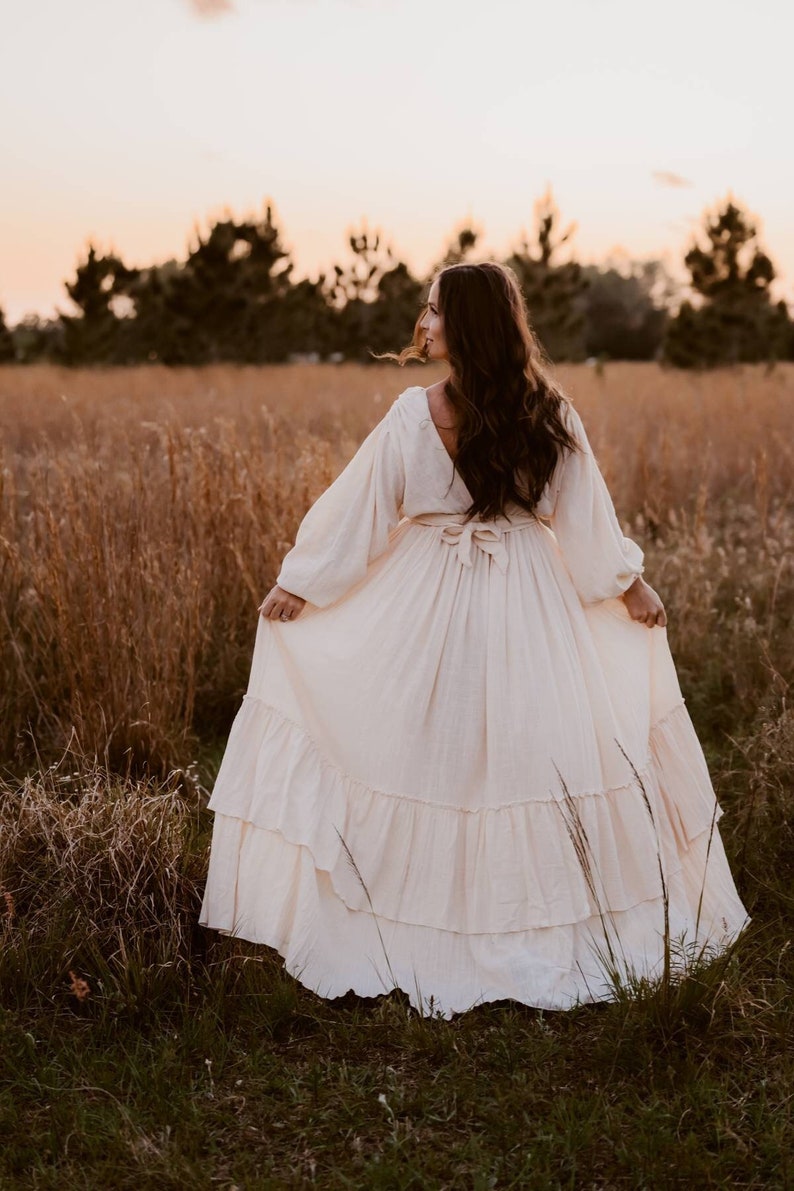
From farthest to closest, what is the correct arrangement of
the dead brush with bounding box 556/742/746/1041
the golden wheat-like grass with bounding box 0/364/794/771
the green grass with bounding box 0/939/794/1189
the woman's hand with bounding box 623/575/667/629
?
the golden wheat-like grass with bounding box 0/364/794/771
the woman's hand with bounding box 623/575/667/629
the dead brush with bounding box 556/742/746/1041
the green grass with bounding box 0/939/794/1189

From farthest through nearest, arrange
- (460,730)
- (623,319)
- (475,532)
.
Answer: (623,319) → (475,532) → (460,730)

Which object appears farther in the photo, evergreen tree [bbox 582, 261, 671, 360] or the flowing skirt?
evergreen tree [bbox 582, 261, 671, 360]

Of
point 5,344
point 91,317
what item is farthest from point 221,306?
point 5,344

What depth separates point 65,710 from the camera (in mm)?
3869

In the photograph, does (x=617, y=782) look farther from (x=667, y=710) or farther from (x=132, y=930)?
(x=132, y=930)

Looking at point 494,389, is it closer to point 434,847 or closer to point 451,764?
point 451,764

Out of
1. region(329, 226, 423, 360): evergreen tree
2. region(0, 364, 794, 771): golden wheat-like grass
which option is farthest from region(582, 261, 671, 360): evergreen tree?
region(0, 364, 794, 771): golden wheat-like grass

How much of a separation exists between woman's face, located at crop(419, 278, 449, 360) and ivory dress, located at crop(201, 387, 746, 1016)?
0.40ft

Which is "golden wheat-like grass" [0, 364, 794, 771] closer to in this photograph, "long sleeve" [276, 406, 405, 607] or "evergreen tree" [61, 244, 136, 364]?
"long sleeve" [276, 406, 405, 607]

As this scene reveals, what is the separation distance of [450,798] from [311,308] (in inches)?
1103

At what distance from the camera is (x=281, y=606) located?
109 inches

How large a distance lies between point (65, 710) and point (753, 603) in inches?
124

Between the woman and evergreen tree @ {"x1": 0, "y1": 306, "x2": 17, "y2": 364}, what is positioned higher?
evergreen tree @ {"x1": 0, "y1": 306, "x2": 17, "y2": 364}

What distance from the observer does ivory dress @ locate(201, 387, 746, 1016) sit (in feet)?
8.41
